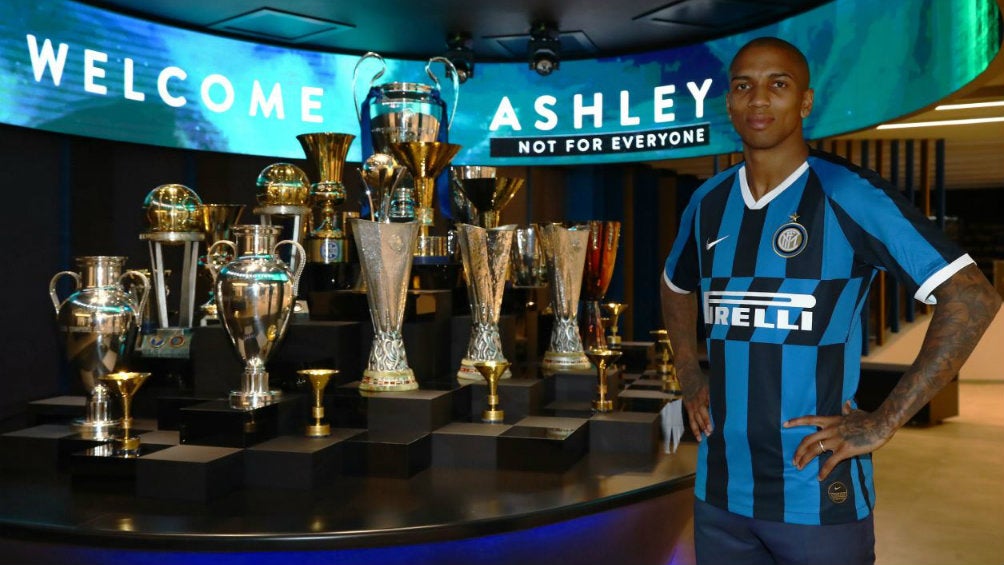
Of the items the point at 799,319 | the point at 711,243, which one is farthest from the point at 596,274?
the point at 799,319

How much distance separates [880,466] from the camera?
4.46 metres

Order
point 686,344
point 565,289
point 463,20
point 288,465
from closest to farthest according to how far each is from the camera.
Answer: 1. point 686,344
2. point 288,465
3. point 565,289
4. point 463,20

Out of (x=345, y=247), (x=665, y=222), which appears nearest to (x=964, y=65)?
(x=345, y=247)

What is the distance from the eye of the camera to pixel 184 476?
6.46ft

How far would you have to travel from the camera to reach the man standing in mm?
1179

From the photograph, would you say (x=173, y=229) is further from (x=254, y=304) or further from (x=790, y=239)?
(x=790, y=239)

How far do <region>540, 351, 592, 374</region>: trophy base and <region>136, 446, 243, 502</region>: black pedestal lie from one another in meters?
1.41

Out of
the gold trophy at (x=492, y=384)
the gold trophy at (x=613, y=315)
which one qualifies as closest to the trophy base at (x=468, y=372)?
the gold trophy at (x=492, y=384)

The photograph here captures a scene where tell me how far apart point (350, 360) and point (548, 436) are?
751 millimetres

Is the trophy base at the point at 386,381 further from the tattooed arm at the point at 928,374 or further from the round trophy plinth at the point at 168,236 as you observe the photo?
the tattooed arm at the point at 928,374

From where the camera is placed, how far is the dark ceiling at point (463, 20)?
5.21 m

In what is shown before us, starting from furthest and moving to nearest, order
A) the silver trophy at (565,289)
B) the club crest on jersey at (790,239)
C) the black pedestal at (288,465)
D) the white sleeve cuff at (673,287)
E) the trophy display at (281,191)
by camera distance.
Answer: the silver trophy at (565,289)
the trophy display at (281,191)
the black pedestal at (288,465)
the white sleeve cuff at (673,287)
the club crest on jersey at (790,239)

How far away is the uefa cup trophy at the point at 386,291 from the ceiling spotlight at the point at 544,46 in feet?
11.1

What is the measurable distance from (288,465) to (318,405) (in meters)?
0.25
